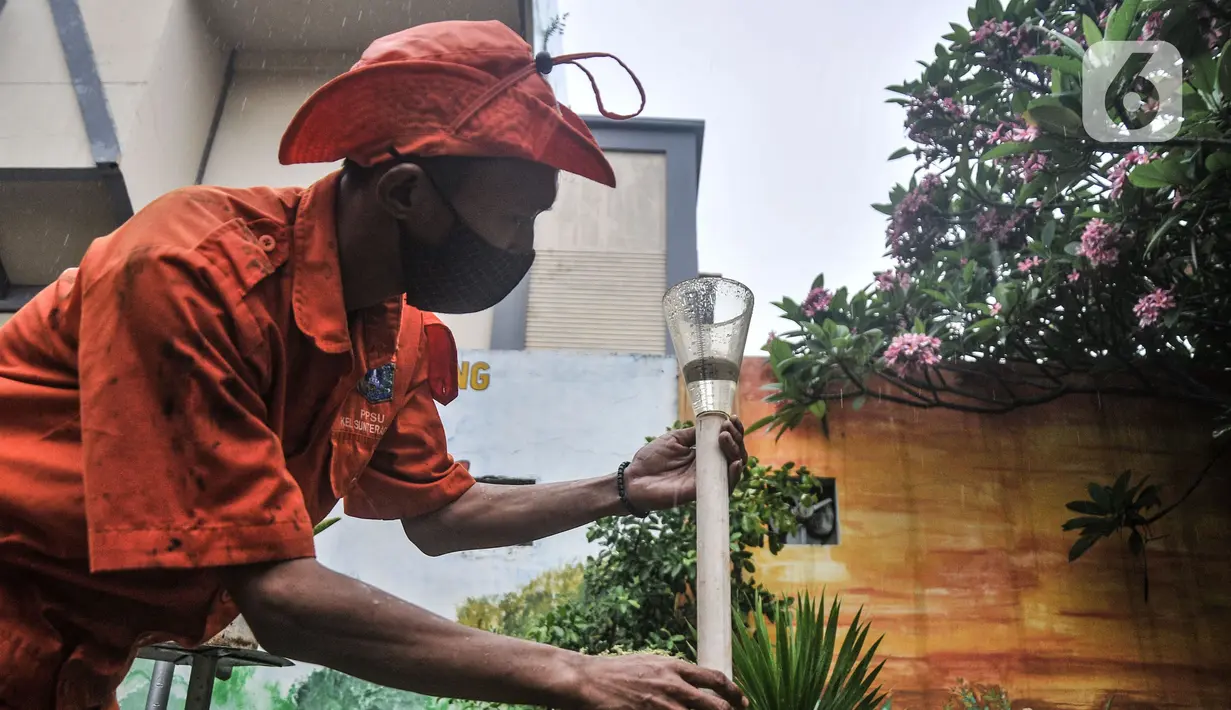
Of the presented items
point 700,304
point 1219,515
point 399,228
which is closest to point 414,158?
point 399,228

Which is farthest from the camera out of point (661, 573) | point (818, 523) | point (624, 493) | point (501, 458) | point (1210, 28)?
point (501, 458)

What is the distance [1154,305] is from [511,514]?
301cm

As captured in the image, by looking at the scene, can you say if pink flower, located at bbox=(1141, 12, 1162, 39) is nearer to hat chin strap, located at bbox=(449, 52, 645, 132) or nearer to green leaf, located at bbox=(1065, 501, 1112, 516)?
green leaf, located at bbox=(1065, 501, 1112, 516)

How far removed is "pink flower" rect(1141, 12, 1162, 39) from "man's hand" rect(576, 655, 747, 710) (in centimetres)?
309

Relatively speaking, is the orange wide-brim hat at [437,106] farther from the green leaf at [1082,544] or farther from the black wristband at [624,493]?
the green leaf at [1082,544]

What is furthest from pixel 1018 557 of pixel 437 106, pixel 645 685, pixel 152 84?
pixel 152 84

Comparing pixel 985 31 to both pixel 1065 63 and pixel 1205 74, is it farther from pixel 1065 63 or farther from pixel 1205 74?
pixel 1205 74

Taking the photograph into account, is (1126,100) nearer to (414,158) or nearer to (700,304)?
(700,304)

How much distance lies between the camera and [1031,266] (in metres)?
4.14

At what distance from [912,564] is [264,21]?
5890 millimetres

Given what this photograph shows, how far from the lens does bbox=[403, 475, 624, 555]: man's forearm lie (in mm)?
1894

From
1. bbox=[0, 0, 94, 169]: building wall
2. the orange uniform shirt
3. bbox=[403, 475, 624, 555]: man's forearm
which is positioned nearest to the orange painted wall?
bbox=[403, 475, 624, 555]: man's forearm

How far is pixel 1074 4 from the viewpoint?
433 centimetres

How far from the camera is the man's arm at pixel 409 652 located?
1098mm
